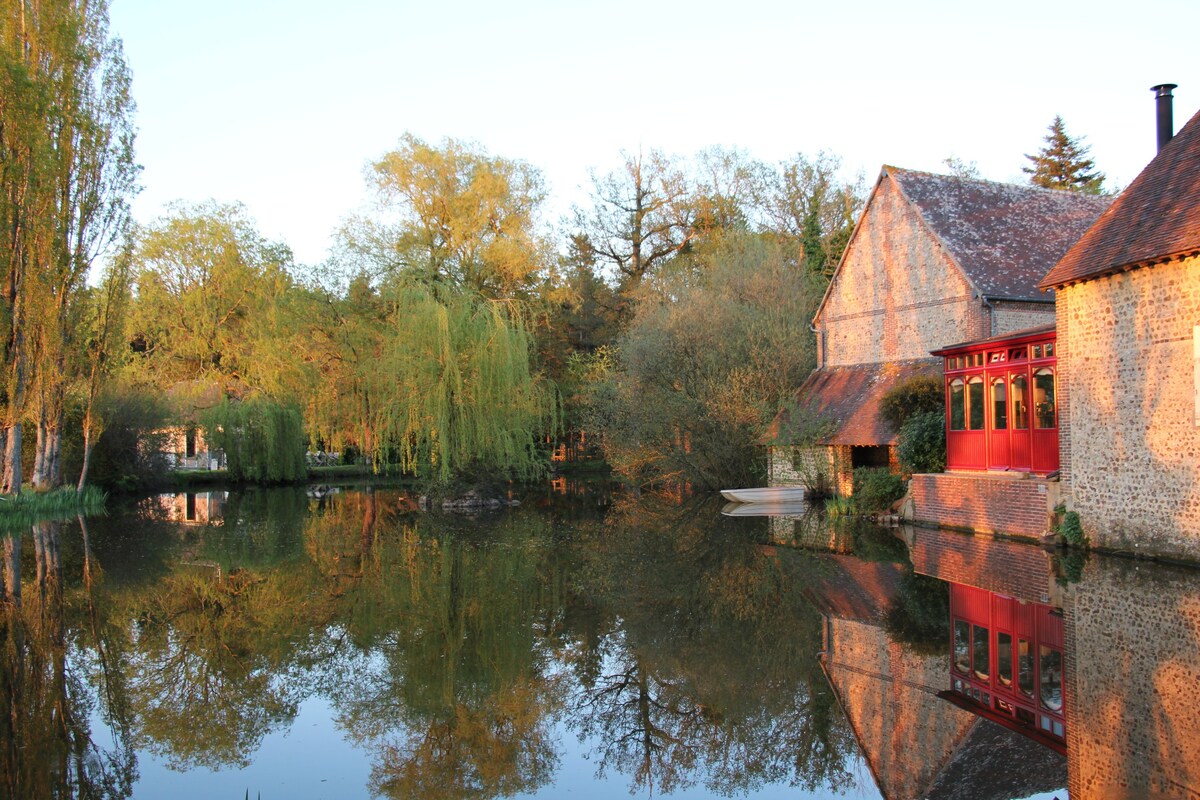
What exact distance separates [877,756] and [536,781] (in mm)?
2058

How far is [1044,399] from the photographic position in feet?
50.4

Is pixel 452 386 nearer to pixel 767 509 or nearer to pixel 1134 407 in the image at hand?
pixel 767 509

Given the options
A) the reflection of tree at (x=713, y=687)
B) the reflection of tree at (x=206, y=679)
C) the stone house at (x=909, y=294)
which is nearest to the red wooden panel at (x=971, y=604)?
the reflection of tree at (x=713, y=687)

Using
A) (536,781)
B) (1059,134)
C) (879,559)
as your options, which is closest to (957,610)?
(879,559)

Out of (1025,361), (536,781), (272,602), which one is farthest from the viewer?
(1025,361)

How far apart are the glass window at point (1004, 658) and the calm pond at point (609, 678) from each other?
0.03 metres

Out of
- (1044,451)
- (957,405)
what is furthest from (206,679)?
(957,405)

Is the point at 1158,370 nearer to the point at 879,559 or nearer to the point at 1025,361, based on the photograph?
the point at 1025,361

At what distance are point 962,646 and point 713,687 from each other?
7.80ft

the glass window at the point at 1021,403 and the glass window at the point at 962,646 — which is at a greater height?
the glass window at the point at 1021,403

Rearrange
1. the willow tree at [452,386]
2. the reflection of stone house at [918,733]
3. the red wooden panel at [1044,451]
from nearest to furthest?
the reflection of stone house at [918,733] < the red wooden panel at [1044,451] < the willow tree at [452,386]

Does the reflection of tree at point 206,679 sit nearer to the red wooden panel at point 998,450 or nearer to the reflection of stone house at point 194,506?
the red wooden panel at point 998,450

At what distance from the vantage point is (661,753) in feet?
19.5

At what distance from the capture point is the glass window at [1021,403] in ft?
51.6
